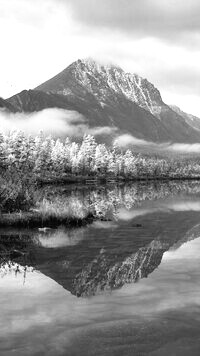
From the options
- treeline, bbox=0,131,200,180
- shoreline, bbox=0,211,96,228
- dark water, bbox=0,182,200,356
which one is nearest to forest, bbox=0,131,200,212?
treeline, bbox=0,131,200,180

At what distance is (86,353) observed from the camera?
11320mm

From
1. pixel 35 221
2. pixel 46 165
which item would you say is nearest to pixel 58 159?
pixel 46 165

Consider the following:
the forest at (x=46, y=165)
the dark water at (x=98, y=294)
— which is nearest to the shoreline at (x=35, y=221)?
the dark water at (x=98, y=294)

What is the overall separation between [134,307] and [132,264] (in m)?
6.83

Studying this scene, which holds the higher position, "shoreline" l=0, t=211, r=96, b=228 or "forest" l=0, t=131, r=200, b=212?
"forest" l=0, t=131, r=200, b=212

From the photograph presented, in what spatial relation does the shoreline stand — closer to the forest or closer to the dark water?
the dark water

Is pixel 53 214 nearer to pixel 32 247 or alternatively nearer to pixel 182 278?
pixel 32 247

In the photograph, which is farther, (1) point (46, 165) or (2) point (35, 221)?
(1) point (46, 165)

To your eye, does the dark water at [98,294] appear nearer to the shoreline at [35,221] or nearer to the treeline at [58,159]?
the shoreline at [35,221]

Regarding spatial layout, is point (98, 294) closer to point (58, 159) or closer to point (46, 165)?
point (46, 165)

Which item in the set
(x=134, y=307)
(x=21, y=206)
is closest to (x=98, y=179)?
(x=21, y=206)

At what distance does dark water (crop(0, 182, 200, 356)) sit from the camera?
39.5 feet

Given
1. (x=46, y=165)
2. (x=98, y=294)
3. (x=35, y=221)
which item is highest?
(x=46, y=165)

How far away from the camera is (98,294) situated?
54.6 feet
